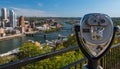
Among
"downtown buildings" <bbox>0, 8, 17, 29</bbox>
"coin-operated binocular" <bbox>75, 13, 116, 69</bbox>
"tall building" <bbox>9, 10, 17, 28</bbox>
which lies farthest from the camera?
"downtown buildings" <bbox>0, 8, 17, 29</bbox>

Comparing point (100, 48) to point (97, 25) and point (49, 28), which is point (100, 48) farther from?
point (49, 28)

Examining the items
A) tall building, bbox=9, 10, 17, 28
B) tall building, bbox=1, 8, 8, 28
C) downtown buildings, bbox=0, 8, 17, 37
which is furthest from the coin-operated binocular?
tall building, bbox=1, 8, 8, 28

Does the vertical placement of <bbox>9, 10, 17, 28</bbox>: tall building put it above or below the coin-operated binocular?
below

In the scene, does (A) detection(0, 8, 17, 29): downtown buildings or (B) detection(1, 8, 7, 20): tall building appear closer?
(A) detection(0, 8, 17, 29): downtown buildings

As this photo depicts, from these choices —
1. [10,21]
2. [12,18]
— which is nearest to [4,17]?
[10,21]

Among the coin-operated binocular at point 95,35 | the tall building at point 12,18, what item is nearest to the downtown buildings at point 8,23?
the tall building at point 12,18

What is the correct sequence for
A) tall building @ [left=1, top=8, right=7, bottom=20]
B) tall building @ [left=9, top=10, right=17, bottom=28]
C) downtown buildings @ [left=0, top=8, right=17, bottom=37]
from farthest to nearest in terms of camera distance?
tall building @ [left=1, top=8, right=7, bottom=20], tall building @ [left=9, top=10, right=17, bottom=28], downtown buildings @ [left=0, top=8, right=17, bottom=37]

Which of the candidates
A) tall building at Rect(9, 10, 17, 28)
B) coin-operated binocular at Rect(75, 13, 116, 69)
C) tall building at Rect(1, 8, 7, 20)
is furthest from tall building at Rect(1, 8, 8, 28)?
coin-operated binocular at Rect(75, 13, 116, 69)

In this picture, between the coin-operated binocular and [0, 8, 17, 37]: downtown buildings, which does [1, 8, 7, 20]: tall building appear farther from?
the coin-operated binocular
